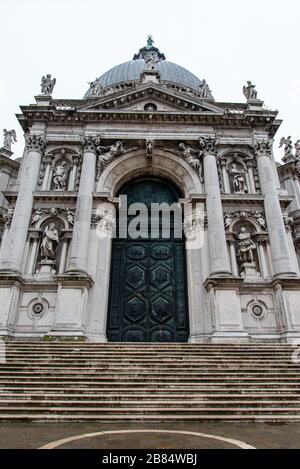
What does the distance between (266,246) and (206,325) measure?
15.3ft

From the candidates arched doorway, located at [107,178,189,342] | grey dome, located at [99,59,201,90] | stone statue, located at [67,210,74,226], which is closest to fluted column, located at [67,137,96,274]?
stone statue, located at [67,210,74,226]

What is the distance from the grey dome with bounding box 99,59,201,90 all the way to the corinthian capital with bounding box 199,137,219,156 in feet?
51.6

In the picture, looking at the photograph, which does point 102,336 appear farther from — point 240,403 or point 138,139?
point 138,139

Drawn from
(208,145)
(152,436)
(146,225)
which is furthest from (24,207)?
(152,436)

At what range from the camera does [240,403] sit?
20.8 ft

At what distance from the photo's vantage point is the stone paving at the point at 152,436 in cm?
412

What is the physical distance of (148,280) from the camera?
46.0ft

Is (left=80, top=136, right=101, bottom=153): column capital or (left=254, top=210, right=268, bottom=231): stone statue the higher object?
(left=80, top=136, right=101, bottom=153): column capital

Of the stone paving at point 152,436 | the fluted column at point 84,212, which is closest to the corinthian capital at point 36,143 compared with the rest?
the fluted column at point 84,212

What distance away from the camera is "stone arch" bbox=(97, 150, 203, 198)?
1546cm

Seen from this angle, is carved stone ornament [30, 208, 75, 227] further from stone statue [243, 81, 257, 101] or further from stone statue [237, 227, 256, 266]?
stone statue [243, 81, 257, 101]

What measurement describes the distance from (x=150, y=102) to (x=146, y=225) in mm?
7176

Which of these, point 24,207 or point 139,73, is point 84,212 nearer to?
point 24,207
